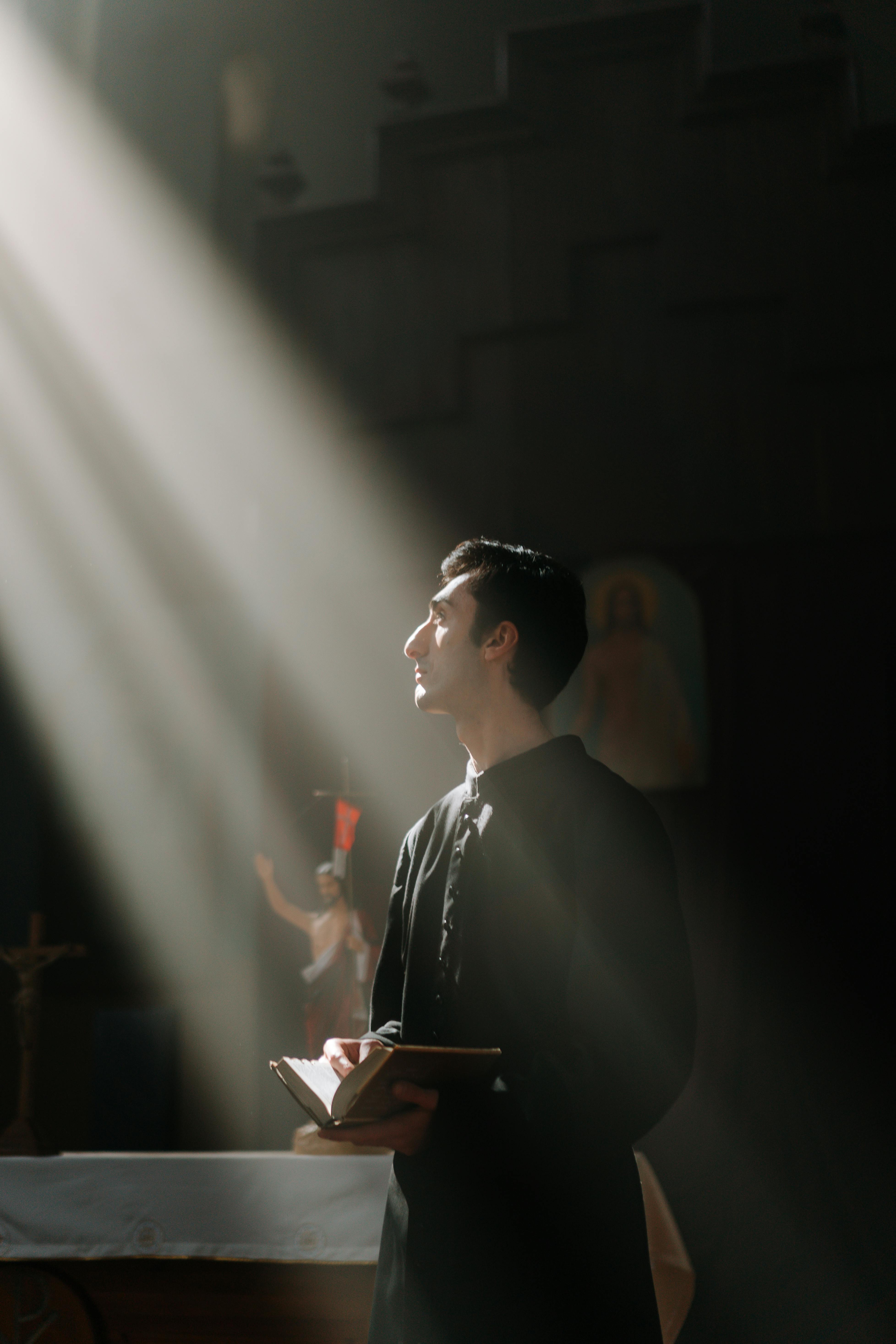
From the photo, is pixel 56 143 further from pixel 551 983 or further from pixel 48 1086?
pixel 551 983

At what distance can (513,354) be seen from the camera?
15.3ft

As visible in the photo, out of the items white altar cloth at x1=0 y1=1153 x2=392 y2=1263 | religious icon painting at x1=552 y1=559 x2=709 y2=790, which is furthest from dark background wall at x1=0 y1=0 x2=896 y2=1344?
white altar cloth at x1=0 y1=1153 x2=392 y2=1263

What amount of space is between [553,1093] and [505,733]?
0.50m

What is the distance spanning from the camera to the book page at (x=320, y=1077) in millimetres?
1405

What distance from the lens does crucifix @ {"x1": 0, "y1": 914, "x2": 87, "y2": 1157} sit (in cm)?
332

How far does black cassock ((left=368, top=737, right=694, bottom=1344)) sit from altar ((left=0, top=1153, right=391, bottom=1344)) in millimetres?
1357

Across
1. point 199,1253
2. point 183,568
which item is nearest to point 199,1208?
point 199,1253

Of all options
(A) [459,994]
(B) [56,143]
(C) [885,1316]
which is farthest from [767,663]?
(B) [56,143]

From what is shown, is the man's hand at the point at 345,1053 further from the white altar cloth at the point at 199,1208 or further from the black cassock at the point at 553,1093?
the white altar cloth at the point at 199,1208

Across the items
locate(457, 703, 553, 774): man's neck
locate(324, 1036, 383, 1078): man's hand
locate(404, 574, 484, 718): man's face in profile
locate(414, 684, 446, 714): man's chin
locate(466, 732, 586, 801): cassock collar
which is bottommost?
locate(324, 1036, 383, 1078): man's hand

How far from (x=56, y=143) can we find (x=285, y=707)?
9.90 feet

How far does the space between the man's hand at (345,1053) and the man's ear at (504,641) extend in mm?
541

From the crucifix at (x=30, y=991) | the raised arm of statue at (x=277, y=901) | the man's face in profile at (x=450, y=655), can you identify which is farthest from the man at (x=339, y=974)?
the man's face in profile at (x=450, y=655)

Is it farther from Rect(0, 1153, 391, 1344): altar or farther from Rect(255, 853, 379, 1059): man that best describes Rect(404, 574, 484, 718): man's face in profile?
Rect(255, 853, 379, 1059): man
